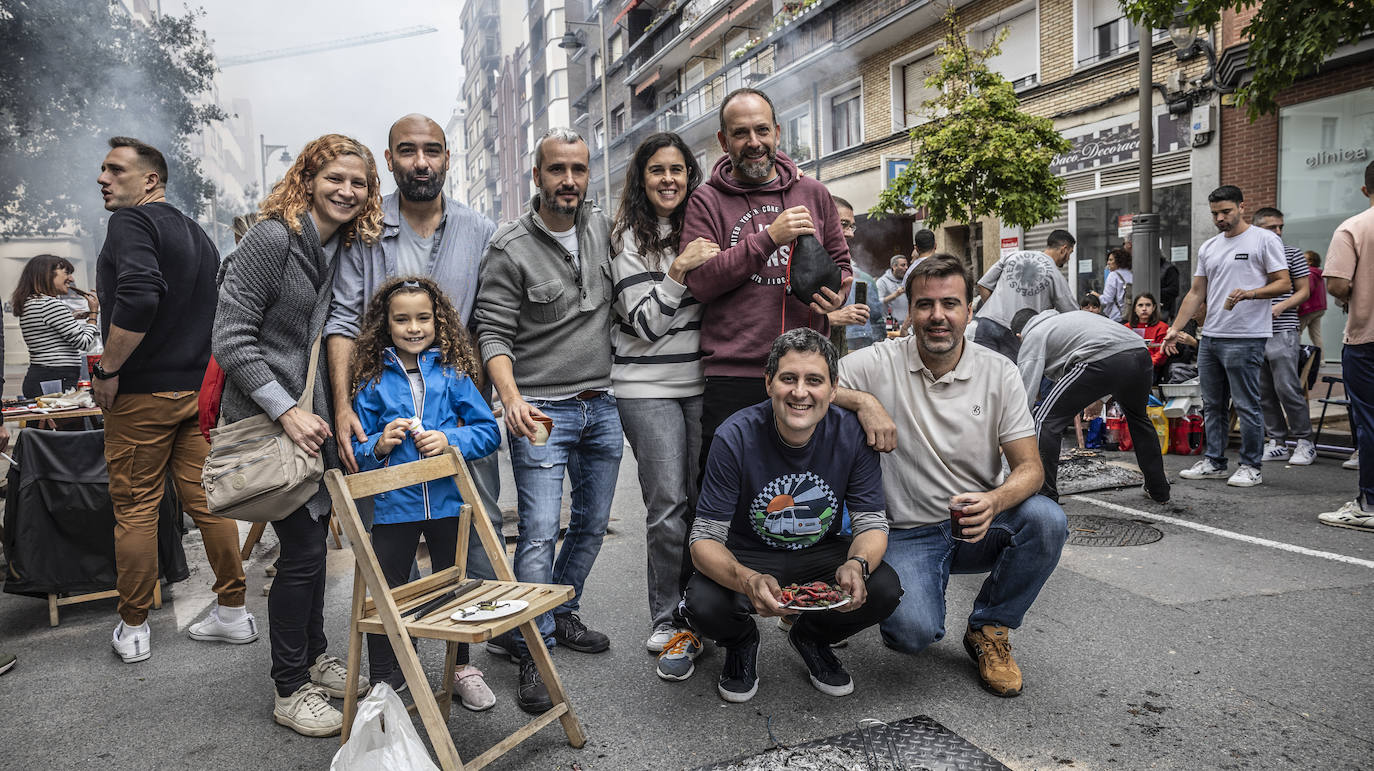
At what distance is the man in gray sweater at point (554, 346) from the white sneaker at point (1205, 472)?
16.6 feet

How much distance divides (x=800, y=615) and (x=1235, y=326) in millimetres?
4898

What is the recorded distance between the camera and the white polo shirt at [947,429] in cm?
334

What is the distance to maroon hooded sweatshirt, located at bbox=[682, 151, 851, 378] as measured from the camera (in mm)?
3383

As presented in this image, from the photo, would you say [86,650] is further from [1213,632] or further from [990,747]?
[1213,632]

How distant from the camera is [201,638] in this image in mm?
3938

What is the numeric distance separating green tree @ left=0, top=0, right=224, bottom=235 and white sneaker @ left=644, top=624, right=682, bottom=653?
52.7 ft

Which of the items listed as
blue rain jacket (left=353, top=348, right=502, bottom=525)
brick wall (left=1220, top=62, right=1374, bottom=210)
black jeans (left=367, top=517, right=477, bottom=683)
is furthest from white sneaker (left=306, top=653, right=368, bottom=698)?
brick wall (left=1220, top=62, right=1374, bottom=210)

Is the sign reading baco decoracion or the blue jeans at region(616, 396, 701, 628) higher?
the sign reading baco decoracion

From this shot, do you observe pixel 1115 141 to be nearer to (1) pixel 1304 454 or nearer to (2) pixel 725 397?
(1) pixel 1304 454

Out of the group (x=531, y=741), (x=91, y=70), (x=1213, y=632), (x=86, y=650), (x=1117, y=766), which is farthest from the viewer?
(x=91, y=70)

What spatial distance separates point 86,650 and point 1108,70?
15685 millimetres

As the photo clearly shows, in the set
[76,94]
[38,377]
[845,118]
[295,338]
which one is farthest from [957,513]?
[845,118]

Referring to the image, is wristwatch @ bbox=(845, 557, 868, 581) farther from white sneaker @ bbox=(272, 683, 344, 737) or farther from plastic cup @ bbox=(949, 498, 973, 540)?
white sneaker @ bbox=(272, 683, 344, 737)

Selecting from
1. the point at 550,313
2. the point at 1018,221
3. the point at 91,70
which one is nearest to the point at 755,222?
the point at 550,313
